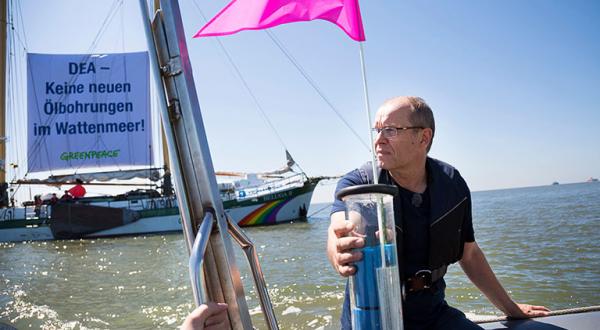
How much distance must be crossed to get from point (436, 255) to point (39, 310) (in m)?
6.99

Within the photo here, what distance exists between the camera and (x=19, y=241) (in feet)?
84.3

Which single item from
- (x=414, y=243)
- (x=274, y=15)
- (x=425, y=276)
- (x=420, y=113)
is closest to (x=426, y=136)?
(x=420, y=113)

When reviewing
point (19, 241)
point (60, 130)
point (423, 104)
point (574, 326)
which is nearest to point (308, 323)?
point (574, 326)

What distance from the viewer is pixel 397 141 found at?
1.67 meters

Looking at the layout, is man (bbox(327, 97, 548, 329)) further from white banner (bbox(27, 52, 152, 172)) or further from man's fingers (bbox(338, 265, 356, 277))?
white banner (bbox(27, 52, 152, 172))

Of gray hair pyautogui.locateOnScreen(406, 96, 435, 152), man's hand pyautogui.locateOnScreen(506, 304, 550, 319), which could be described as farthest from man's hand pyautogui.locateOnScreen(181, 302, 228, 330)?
man's hand pyautogui.locateOnScreen(506, 304, 550, 319)

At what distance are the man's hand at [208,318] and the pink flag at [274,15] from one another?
106cm

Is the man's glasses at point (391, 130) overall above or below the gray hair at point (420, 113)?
below

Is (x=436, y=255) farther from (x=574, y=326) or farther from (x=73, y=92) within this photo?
(x=73, y=92)

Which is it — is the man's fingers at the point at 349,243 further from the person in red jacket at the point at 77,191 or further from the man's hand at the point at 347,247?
the person in red jacket at the point at 77,191

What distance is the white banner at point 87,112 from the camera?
96.0 ft

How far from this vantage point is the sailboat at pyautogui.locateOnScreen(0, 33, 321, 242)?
28109 millimetres

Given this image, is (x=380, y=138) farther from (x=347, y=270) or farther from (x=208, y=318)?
(x=208, y=318)

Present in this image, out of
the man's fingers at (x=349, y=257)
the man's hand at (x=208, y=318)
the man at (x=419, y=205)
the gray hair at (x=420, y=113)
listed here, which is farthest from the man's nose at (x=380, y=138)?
the man's hand at (x=208, y=318)
